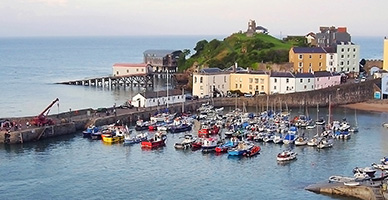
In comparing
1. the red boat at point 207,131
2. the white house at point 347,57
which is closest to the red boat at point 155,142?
the red boat at point 207,131

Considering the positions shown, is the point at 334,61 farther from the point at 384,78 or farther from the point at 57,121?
the point at 57,121

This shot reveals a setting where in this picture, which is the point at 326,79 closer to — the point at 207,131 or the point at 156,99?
the point at 156,99

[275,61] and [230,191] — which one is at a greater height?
[275,61]

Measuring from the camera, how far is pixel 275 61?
60906 millimetres

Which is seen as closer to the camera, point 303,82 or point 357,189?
point 357,189

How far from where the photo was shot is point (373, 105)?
5016cm

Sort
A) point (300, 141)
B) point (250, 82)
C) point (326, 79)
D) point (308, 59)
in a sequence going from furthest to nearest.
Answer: point (308, 59) → point (326, 79) → point (250, 82) → point (300, 141)

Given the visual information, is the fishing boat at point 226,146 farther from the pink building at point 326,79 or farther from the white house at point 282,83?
the pink building at point 326,79

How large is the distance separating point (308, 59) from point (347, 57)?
169 inches

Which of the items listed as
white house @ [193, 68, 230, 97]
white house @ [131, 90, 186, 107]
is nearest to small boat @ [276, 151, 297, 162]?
white house @ [131, 90, 186, 107]

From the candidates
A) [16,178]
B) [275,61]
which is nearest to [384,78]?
[275,61]

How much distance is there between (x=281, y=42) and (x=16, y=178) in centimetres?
4837

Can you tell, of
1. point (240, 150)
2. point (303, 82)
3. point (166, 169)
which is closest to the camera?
point (166, 169)

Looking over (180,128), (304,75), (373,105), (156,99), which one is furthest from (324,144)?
(373,105)
